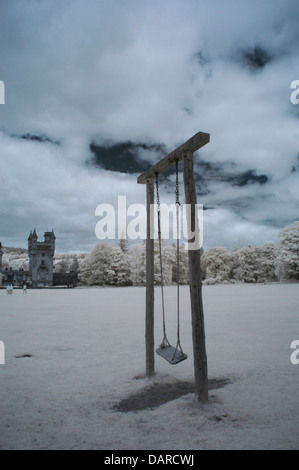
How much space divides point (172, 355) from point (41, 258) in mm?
92848

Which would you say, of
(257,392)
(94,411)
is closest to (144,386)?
(94,411)

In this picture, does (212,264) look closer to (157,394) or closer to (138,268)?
(138,268)

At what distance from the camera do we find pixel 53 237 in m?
97.8

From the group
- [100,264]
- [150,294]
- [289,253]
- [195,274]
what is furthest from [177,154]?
[100,264]

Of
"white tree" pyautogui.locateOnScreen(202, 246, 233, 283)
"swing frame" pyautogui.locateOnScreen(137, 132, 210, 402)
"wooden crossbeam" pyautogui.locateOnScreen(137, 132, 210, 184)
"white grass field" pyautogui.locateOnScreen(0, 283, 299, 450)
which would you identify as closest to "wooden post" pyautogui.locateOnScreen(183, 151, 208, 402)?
"swing frame" pyautogui.locateOnScreen(137, 132, 210, 402)

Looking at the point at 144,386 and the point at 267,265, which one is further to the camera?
the point at 267,265

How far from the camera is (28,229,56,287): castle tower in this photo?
88.8m

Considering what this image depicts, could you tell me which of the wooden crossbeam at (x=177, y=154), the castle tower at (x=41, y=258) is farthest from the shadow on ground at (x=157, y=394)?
the castle tower at (x=41, y=258)

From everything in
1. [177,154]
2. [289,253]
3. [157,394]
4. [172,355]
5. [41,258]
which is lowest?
[157,394]

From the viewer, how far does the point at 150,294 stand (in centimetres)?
680

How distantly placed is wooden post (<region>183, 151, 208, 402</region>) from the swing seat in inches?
17.7

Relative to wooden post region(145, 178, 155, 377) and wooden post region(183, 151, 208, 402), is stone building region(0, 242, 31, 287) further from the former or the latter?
wooden post region(183, 151, 208, 402)
